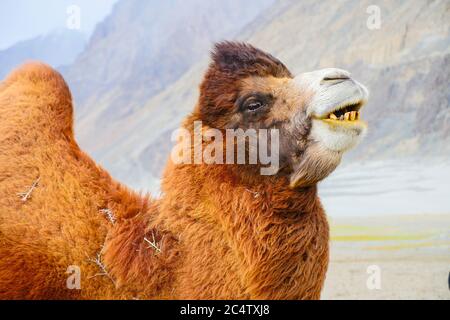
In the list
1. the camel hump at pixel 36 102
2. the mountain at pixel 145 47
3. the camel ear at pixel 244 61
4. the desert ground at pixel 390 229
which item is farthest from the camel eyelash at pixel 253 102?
the mountain at pixel 145 47

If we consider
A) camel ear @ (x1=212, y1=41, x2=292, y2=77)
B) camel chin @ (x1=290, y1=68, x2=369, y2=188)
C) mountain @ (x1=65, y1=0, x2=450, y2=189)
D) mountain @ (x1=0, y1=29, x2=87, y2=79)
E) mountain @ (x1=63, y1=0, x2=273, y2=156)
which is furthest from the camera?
mountain @ (x1=63, y1=0, x2=273, y2=156)

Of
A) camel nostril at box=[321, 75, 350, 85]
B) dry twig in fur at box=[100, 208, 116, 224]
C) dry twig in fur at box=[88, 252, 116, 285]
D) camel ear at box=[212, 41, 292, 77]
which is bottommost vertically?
dry twig in fur at box=[88, 252, 116, 285]

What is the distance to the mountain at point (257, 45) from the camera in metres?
17.8

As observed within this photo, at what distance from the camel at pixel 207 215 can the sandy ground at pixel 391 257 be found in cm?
511

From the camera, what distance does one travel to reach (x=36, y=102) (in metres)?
3.97

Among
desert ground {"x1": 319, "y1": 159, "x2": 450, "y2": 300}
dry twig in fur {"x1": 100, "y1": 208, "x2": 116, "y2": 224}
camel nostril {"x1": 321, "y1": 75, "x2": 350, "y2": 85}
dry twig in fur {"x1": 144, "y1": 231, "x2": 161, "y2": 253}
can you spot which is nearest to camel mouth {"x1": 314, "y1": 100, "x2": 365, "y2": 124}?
camel nostril {"x1": 321, "y1": 75, "x2": 350, "y2": 85}

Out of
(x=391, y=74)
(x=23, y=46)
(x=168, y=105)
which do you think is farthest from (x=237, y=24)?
(x=23, y=46)

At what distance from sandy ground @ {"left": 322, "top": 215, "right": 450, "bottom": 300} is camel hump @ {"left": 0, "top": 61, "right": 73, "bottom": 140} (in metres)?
5.25

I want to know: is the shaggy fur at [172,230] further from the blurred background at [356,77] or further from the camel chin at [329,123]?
the blurred background at [356,77]

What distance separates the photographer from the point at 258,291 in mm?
3287

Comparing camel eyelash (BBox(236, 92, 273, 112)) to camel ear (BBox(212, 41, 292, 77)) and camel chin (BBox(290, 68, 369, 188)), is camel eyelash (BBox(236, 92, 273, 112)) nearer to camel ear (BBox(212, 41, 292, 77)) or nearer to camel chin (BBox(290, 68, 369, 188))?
camel ear (BBox(212, 41, 292, 77))

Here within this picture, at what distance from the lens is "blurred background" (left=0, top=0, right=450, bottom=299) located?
35.6 feet

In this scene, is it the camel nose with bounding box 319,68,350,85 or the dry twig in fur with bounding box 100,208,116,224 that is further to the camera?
the dry twig in fur with bounding box 100,208,116,224

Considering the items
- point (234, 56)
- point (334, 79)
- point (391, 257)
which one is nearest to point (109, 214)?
point (234, 56)
